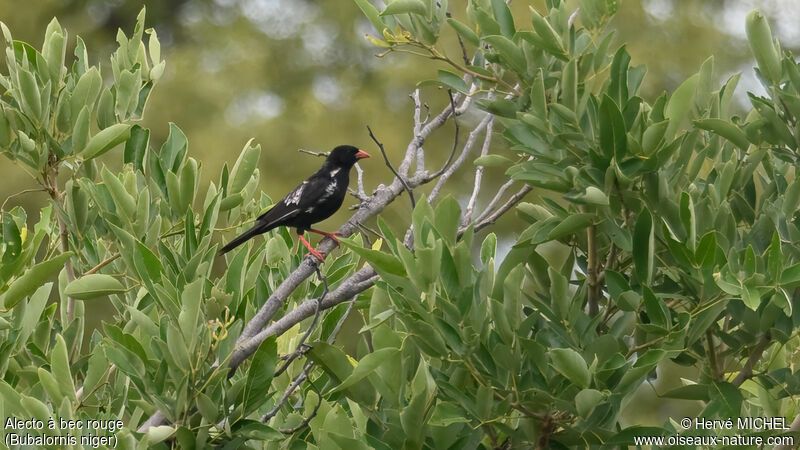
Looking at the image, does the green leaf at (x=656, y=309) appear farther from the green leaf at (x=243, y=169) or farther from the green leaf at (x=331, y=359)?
the green leaf at (x=243, y=169)

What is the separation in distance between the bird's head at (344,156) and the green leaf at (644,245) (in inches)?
132

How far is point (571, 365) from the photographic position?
2203mm

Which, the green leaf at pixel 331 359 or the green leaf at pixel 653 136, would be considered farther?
the green leaf at pixel 331 359

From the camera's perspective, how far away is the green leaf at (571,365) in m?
2.18

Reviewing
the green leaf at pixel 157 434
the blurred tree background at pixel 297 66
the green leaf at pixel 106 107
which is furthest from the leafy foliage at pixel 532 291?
the blurred tree background at pixel 297 66

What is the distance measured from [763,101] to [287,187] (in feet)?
38.0

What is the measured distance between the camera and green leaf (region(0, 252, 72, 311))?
279cm

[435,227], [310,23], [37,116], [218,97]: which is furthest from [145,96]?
[310,23]

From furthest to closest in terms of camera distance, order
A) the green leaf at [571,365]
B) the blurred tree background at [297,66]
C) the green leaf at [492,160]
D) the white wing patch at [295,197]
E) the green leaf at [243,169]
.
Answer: the blurred tree background at [297,66] → the white wing patch at [295,197] → the green leaf at [243,169] → the green leaf at [492,160] → the green leaf at [571,365]

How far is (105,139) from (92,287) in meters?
0.59

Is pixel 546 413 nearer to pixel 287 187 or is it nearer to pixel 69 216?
pixel 69 216

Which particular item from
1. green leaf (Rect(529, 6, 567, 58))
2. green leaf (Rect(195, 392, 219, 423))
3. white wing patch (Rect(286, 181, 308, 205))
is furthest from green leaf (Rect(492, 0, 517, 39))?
white wing patch (Rect(286, 181, 308, 205))

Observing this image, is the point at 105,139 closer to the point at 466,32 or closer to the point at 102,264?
the point at 102,264

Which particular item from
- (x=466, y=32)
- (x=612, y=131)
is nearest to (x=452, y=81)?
(x=466, y=32)
